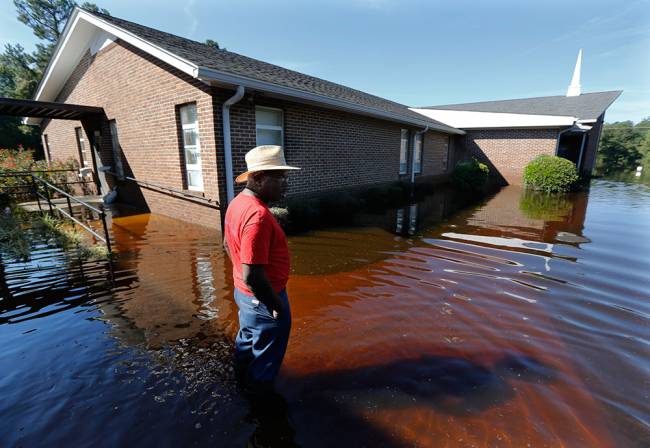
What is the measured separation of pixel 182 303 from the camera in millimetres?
3955

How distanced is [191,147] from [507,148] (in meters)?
18.0

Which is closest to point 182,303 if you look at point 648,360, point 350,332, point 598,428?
point 350,332

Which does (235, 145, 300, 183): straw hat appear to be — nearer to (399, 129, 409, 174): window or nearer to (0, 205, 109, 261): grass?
(0, 205, 109, 261): grass

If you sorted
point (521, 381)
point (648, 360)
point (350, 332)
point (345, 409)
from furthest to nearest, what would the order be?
point (350, 332), point (648, 360), point (521, 381), point (345, 409)

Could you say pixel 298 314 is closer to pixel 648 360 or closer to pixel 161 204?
pixel 648 360

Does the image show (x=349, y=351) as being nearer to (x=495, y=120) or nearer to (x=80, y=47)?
(x=80, y=47)

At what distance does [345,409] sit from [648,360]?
2.83m

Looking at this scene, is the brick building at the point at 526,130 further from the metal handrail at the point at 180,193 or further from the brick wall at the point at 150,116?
the metal handrail at the point at 180,193

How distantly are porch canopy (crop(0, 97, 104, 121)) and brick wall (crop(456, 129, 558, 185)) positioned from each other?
18.7 metres

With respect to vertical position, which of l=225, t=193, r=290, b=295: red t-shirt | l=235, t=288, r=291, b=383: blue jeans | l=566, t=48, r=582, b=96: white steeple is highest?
l=566, t=48, r=582, b=96: white steeple

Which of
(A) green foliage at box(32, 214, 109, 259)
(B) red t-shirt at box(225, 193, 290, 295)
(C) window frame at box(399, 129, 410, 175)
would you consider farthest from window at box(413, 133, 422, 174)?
(B) red t-shirt at box(225, 193, 290, 295)

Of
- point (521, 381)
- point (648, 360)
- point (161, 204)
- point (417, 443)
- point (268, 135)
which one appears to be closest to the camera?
point (417, 443)

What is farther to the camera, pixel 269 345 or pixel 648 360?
pixel 648 360

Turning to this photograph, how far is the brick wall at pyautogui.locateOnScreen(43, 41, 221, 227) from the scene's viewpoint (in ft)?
22.2
